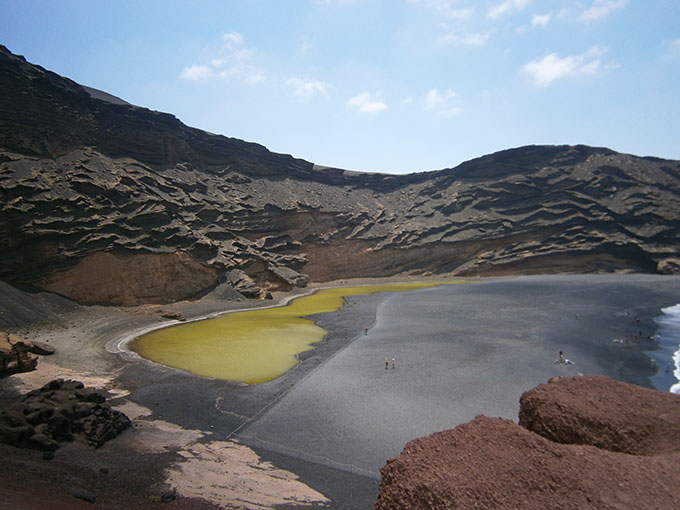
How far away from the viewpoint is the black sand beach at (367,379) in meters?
11.1

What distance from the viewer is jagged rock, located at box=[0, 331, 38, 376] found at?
14580 mm

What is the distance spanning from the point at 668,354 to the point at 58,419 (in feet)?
85.5

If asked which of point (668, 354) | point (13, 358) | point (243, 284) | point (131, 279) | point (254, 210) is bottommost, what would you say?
point (668, 354)

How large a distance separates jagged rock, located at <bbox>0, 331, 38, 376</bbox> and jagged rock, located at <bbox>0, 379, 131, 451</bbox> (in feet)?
14.9

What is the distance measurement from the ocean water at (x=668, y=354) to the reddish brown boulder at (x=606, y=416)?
12521mm

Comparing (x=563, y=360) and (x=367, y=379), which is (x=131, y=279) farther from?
(x=563, y=360)

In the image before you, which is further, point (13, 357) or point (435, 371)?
point (435, 371)

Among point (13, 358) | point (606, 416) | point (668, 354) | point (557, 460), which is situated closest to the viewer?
point (557, 460)

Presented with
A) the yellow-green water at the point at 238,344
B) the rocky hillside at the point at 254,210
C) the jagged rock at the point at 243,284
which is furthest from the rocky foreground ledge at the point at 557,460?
the jagged rock at the point at 243,284

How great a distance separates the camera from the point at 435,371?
16453 mm

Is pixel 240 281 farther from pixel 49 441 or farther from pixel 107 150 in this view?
pixel 49 441

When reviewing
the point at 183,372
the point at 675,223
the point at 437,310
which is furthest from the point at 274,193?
the point at 675,223

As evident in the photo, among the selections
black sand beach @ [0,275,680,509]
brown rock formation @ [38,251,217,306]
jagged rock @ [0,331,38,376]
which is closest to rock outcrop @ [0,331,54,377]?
jagged rock @ [0,331,38,376]

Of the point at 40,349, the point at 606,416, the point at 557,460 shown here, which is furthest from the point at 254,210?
the point at 557,460
